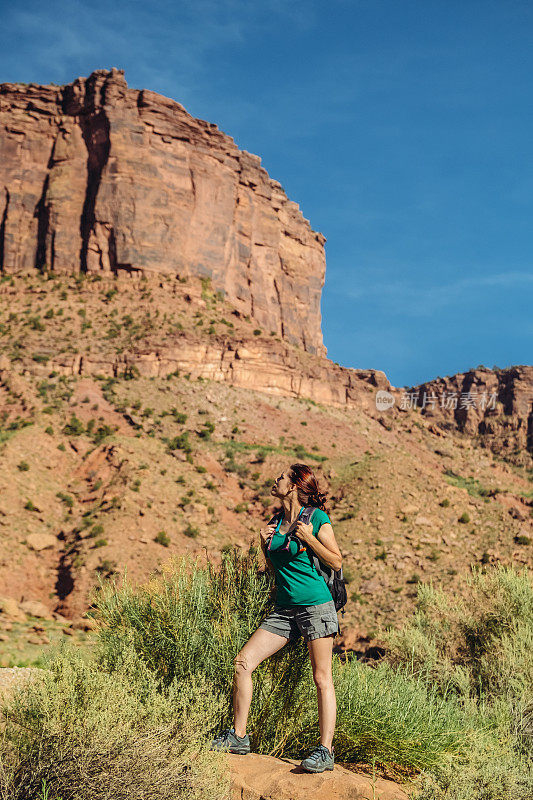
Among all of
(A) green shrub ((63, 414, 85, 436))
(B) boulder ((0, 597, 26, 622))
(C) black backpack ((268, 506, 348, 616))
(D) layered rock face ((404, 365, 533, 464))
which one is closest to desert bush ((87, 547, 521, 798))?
(C) black backpack ((268, 506, 348, 616))

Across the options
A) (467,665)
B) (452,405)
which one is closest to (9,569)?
(467,665)

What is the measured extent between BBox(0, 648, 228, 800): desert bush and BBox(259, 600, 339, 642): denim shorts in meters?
0.71

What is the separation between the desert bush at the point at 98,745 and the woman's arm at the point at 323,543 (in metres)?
1.29

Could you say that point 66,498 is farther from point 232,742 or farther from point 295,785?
point 295,785

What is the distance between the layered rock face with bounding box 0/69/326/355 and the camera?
5044cm

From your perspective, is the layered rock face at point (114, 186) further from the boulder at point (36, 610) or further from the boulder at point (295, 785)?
the boulder at point (295, 785)

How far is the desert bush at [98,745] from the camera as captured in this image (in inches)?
135

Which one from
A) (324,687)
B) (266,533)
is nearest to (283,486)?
(266,533)

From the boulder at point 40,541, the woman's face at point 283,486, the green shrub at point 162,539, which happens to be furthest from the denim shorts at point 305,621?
the boulder at point 40,541

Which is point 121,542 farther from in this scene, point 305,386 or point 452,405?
point 452,405

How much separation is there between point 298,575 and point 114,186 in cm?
5100

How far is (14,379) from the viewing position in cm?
3428

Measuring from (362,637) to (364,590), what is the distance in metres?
3.03

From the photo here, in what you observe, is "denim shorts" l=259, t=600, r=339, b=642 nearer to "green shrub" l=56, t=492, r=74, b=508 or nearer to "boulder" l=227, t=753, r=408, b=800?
"boulder" l=227, t=753, r=408, b=800
